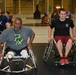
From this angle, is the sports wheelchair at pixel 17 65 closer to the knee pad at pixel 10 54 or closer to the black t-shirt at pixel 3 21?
the knee pad at pixel 10 54

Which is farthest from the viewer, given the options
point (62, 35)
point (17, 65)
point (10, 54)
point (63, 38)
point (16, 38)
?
point (62, 35)

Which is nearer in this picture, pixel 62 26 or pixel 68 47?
pixel 68 47

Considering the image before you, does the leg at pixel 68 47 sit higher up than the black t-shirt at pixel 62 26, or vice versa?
the black t-shirt at pixel 62 26

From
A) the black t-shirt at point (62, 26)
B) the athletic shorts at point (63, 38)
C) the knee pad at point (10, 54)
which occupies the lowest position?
the knee pad at point (10, 54)

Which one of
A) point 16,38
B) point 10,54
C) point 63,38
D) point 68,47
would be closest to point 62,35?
point 63,38

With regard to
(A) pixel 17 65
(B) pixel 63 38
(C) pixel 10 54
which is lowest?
(A) pixel 17 65

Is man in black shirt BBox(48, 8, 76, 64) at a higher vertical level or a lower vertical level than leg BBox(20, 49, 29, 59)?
higher

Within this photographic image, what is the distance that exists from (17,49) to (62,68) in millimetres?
987

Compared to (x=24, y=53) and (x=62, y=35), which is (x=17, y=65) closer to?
(x=24, y=53)

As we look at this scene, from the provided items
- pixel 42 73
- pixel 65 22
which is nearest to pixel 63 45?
pixel 65 22

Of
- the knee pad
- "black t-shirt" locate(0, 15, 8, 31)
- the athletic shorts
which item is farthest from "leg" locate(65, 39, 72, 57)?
"black t-shirt" locate(0, 15, 8, 31)

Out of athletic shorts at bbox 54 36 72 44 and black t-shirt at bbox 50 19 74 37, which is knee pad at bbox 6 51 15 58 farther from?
black t-shirt at bbox 50 19 74 37

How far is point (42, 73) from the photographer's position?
17.2 feet

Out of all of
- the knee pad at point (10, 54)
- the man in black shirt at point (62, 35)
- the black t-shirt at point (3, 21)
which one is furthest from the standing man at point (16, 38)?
the black t-shirt at point (3, 21)
